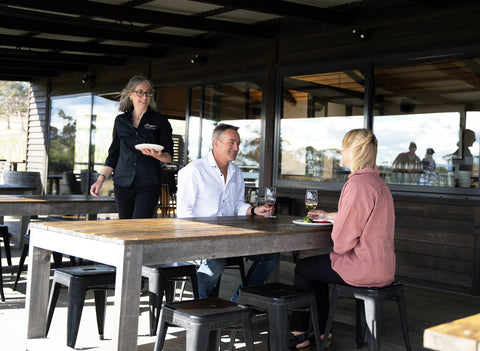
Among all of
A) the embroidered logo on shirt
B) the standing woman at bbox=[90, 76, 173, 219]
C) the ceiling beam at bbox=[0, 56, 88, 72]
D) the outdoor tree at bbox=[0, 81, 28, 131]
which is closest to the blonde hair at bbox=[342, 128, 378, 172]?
the standing woman at bbox=[90, 76, 173, 219]

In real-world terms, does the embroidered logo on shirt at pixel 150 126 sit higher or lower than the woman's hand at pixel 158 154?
higher

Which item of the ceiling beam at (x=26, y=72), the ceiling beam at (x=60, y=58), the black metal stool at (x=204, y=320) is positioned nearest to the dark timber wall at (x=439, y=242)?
the black metal stool at (x=204, y=320)

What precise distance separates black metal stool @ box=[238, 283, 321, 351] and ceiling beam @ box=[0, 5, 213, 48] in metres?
4.19

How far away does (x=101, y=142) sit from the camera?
988cm

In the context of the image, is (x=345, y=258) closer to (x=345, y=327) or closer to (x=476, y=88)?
(x=345, y=327)

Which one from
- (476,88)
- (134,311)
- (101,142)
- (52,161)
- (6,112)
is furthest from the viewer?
(6,112)

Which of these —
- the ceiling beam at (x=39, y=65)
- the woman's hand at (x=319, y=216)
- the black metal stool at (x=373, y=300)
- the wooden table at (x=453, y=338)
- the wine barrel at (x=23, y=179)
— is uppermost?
the ceiling beam at (x=39, y=65)

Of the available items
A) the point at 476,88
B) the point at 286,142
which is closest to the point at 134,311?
the point at 476,88

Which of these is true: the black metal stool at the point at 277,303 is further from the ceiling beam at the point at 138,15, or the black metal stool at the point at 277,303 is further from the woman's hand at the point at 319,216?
the ceiling beam at the point at 138,15

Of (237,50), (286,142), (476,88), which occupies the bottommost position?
(286,142)

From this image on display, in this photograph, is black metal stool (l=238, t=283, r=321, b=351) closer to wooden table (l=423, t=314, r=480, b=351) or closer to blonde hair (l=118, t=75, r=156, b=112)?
wooden table (l=423, t=314, r=480, b=351)

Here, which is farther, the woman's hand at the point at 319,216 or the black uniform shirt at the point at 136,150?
the black uniform shirt at the point at 136,150

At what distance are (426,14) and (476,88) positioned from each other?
88 centimetres

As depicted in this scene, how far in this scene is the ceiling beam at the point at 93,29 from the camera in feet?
20.2
